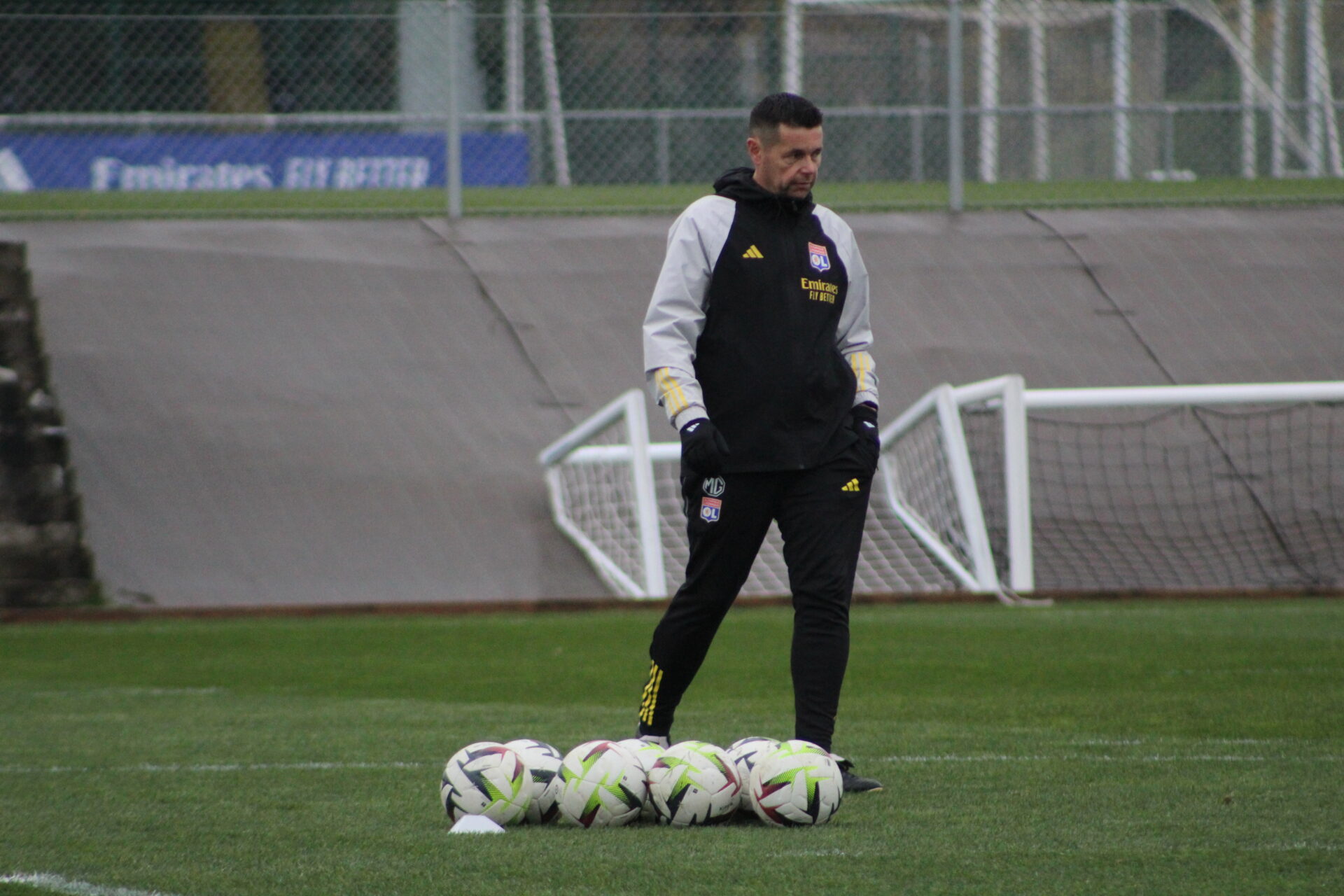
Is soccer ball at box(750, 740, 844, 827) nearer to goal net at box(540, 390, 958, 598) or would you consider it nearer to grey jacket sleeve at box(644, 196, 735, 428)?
grey jacket sleeve at box(644, 196, 735, 428)

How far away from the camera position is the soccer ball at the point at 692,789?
4.27m

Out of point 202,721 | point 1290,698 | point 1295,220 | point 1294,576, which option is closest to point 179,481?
point 202,721

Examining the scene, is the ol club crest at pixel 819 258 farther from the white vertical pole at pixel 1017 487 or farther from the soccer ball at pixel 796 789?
the white vertical pole at pixel 1017 487

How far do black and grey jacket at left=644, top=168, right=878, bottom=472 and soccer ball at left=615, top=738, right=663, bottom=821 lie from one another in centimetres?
82

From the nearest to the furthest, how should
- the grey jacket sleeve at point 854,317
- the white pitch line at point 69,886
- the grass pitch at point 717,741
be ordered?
1. the white pitch line at point 69,886
2. the grass pitch at point 717,741
3. the grey jacket sleeve at point 854,317

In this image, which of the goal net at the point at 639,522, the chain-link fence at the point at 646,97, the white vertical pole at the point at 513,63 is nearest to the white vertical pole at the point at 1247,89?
the chain-link fence at the point at 646,97

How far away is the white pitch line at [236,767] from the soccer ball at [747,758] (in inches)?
51.3

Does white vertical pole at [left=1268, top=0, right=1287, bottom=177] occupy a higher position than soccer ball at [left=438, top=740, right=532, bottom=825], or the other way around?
white vertical pole at [left=1268, top=0, right=1287, bottom=177]

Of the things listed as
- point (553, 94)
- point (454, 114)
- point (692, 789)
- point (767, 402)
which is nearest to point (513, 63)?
point (553, 94)

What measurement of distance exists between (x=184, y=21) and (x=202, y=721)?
36.9ft

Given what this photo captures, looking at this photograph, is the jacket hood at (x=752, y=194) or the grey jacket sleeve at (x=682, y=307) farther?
the jacket hood at (x=752, y=194)

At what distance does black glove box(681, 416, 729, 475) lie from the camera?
4.54 meters

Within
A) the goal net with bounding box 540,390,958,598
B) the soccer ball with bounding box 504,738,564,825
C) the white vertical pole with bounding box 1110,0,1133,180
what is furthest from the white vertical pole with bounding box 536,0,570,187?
the soccer ball with bounding box 504,738,564,825

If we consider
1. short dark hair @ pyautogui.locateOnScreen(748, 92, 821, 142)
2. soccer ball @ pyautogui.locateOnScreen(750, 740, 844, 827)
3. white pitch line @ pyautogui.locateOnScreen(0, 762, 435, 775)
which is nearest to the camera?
soccer ball @ pyautogui.locateOnScreen(750, 740, 844, 827)
